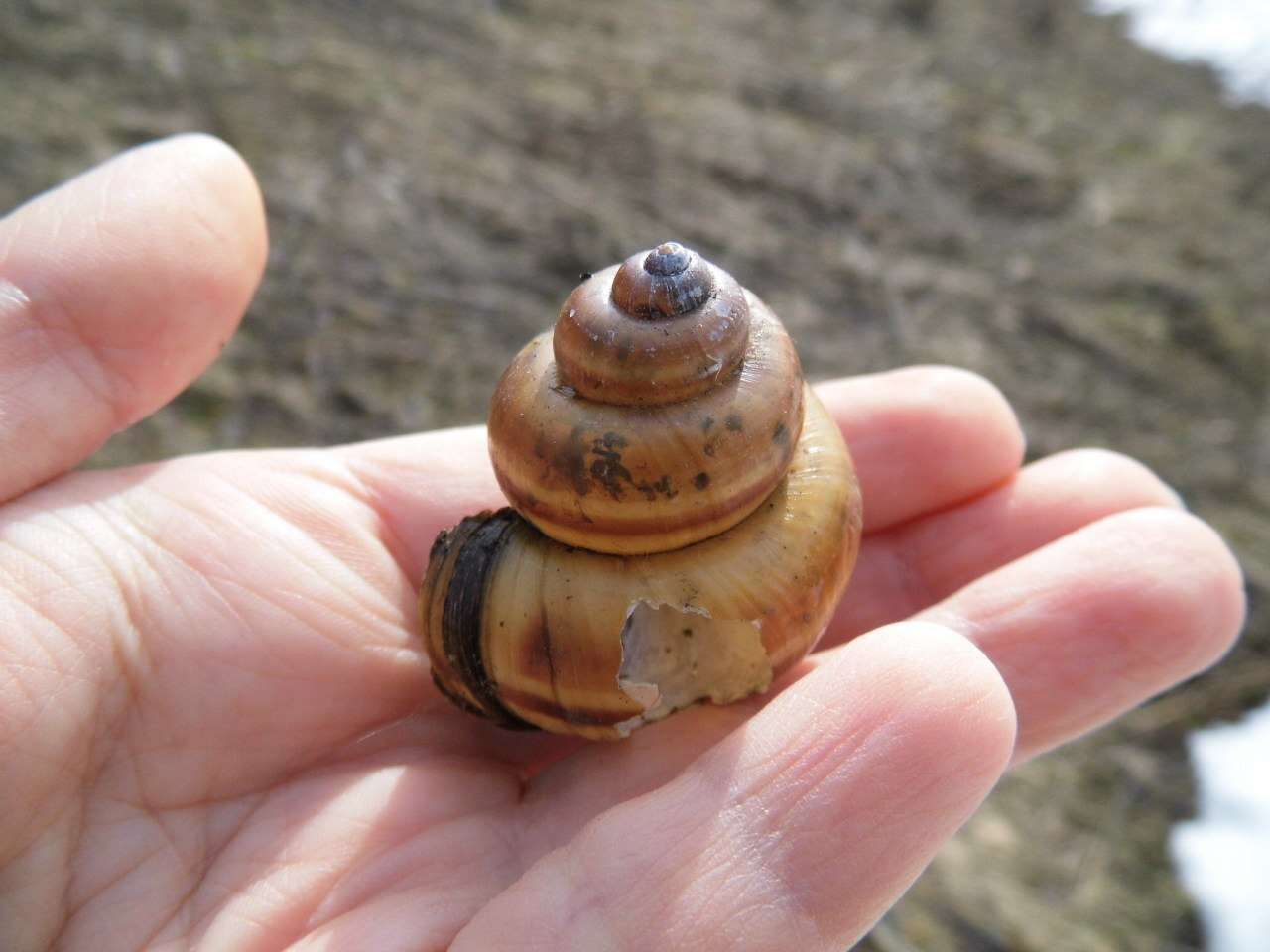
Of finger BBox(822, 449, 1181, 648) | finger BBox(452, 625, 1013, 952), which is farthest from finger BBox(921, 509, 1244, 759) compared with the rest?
finger BBox(452, 625, 1013, 952)

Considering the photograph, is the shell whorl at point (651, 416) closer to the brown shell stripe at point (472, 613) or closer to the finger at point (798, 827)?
the brown shell stripe at point (472, 613)

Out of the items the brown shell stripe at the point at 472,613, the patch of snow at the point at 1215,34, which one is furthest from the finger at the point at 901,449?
the patch of snow at the point at 1215,34

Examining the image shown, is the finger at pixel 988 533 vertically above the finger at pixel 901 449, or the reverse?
the finger at pixel 901 449

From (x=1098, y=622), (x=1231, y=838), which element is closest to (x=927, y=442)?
(x=1098, y=622)

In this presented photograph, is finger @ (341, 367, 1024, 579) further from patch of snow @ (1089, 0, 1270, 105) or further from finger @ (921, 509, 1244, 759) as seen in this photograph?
patch of snow @ (1089, 0, 1270, 105)

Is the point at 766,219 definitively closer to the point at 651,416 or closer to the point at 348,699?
the point at 651,416
